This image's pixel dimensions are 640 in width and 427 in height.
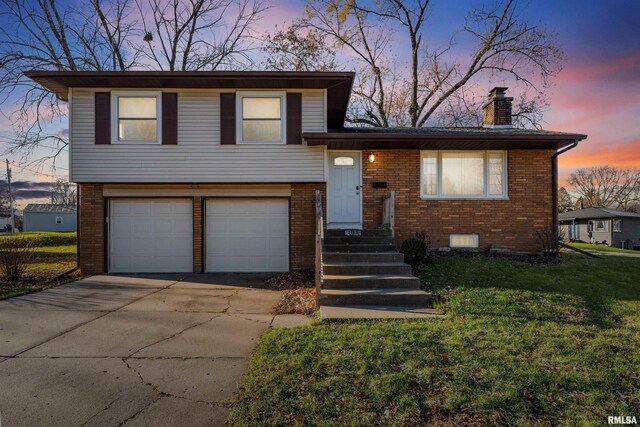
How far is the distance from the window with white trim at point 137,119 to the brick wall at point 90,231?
1683 mm

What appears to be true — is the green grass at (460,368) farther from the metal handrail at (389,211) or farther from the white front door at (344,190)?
the white front door at (344,190)

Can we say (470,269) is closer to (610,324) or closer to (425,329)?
(610,324)

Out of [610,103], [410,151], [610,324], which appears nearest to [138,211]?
[410,151]

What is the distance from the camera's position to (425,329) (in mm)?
4754

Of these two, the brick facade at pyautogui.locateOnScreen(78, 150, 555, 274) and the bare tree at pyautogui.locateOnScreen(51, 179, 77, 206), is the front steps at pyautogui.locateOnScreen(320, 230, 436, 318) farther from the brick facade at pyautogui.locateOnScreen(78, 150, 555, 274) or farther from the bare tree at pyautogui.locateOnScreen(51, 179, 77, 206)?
the bare tree at pyautogui.locateOnScreen(51, 179, 77, 206)

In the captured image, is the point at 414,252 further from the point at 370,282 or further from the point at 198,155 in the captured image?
the point at 198,155

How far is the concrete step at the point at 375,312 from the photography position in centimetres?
544

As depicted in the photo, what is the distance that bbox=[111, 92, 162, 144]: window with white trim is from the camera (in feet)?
31.5

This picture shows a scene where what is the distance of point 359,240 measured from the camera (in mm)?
8547

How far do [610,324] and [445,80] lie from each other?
18.6 meters

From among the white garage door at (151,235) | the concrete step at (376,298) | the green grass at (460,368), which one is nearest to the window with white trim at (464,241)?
the green grass at (460,368)

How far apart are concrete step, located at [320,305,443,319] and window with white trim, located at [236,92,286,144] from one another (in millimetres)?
5553

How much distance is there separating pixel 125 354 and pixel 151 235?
638 centimetres

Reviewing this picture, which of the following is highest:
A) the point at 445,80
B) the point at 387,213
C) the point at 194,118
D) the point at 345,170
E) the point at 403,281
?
the point at 445,80
